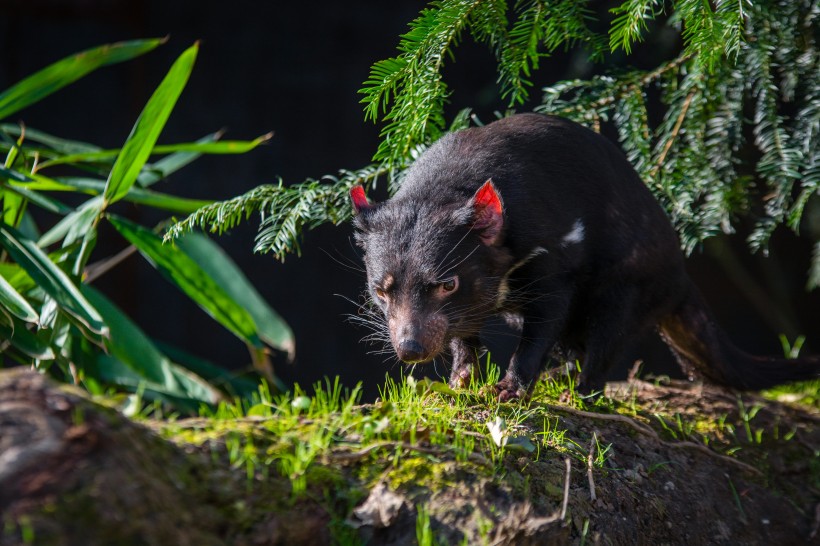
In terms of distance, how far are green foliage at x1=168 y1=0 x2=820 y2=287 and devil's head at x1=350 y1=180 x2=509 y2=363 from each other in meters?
0.25

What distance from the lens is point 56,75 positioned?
171 inches

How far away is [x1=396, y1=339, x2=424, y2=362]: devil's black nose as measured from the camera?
3.21 metres

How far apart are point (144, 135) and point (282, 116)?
3883 mm

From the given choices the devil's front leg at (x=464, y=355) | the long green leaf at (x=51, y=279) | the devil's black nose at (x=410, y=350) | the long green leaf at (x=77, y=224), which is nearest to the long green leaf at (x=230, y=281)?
the long green leaf at (x=77, y=224)

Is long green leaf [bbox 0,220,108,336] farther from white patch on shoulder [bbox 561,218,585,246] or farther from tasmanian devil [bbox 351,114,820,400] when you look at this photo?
white patch on shoulder [bbox 561,218,585,246]

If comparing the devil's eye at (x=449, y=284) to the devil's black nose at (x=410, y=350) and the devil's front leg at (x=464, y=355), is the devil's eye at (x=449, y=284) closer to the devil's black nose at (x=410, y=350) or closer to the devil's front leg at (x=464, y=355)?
the devil's black nose at (x=410, y=350)

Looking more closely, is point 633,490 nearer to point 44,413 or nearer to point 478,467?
point 478,467

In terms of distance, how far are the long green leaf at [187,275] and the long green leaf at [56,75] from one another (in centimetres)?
68

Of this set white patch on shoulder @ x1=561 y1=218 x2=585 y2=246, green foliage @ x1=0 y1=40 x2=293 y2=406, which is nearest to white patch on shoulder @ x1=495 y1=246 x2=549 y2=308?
white patch on shoulder @ x1=561 y1=218 x2=585 y2=246

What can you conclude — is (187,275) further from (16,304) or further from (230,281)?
(16,304)

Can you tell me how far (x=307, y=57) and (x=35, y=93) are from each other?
3770 millimetres

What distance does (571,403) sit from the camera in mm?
3455

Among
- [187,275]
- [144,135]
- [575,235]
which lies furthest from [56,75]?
[575,235]

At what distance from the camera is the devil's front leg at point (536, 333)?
11.1 ft
